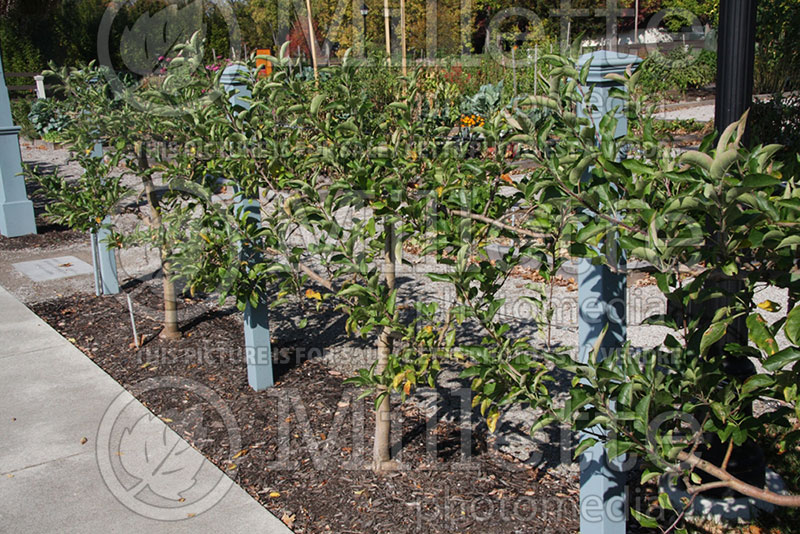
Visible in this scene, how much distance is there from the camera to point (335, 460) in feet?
12.6

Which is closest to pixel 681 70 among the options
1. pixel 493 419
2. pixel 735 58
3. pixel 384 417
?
pixel 735 58

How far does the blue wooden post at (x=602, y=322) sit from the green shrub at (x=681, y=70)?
684 inches

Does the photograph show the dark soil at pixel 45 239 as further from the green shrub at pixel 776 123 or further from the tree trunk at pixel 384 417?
the green shrub at pixel 776 123

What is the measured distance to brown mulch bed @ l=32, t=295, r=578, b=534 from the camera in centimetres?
329

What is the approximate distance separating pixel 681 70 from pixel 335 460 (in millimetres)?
20378

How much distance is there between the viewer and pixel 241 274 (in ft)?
13.8

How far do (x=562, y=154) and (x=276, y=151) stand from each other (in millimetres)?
1832

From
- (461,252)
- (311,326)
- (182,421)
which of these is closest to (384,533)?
(461,252)

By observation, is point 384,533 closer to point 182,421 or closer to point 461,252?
point 461,252

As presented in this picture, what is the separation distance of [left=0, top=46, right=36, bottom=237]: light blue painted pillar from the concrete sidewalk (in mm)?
4527

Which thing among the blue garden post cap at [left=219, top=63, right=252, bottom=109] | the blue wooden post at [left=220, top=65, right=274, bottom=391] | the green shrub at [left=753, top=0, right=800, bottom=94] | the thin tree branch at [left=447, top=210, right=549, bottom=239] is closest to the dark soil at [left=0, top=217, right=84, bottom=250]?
the blue wooden post at [left=220, top=65, right=274, bottom=391]

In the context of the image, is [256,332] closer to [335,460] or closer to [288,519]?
[335,460]

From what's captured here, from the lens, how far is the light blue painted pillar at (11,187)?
9.05 metres

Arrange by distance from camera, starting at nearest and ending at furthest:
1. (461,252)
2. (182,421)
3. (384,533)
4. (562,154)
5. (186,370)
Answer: (562,154), (461,252), (384,533), (182,421), (186,370)
